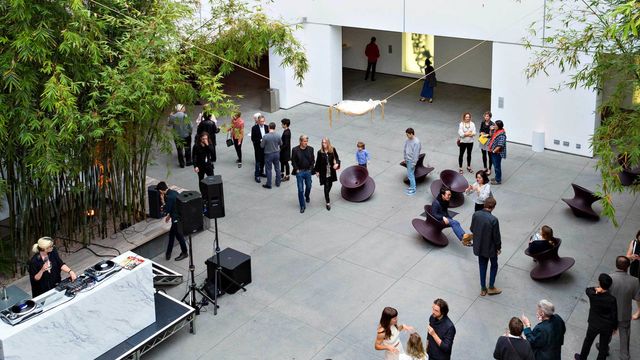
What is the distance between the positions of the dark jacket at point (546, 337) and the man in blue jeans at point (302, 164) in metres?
5.87

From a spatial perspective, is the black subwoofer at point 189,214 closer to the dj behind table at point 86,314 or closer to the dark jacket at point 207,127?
the dj behind table at point 86,314

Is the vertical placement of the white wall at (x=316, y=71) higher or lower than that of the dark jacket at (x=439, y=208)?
higher

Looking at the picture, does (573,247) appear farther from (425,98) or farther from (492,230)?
(425,98)

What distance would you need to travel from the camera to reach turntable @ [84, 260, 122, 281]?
8617 mm

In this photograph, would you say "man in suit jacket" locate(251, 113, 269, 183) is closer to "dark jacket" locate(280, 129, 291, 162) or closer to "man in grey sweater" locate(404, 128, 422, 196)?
"dark jacket" locate(280, 129, 291, 162)

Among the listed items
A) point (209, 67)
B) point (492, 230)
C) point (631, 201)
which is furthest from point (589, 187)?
point (209, 67)

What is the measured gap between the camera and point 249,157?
15656 mm

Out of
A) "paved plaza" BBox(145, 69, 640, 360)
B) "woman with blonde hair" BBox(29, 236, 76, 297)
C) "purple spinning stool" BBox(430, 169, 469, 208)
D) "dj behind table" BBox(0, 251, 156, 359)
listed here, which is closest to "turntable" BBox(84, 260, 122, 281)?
"dj behind table" BBox(0, 251, 156, 359)

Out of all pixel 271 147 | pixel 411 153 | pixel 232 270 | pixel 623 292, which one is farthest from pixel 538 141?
pixel 232 270

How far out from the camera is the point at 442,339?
Answer: 7.38 metres

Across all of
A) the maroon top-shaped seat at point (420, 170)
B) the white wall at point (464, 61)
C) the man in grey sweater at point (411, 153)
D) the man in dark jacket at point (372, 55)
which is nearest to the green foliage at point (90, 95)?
the man in grey sweater at point (411, 153)

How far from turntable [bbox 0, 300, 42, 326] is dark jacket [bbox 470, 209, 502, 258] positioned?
17.9 feet

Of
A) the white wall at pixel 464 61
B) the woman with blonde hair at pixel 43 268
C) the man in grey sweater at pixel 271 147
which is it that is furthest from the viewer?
the white wall at pixel 464 61

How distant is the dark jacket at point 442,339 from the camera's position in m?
7.34
